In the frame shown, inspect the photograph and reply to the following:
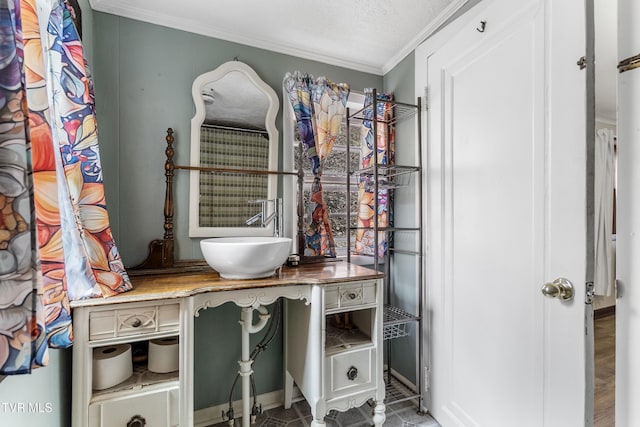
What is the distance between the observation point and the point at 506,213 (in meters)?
1.28

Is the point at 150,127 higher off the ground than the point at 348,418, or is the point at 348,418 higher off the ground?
the point at 150,127

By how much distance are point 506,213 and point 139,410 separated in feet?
5.43

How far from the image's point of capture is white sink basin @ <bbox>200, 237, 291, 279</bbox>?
133 cm

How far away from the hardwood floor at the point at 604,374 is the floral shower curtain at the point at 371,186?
1217mm

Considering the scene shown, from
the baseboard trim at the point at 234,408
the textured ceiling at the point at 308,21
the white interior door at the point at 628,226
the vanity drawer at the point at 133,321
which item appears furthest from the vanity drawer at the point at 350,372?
the textured ceiling at the point at 308,21

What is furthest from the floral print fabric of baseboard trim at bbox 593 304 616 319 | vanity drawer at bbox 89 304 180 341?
baseboard trim at bbox 593 304 616 319

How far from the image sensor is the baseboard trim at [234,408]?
1.74 meters

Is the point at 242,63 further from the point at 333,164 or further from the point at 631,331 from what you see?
the point at 631,331

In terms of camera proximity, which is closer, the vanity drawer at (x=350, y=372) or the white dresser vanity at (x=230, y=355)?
the white dresser vanity at (x=230, y=355)

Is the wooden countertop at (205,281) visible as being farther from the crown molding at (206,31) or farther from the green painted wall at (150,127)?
the crown molding at (206,31)

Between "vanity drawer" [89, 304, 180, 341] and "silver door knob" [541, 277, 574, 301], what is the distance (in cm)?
136

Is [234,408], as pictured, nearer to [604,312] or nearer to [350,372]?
[350,372]

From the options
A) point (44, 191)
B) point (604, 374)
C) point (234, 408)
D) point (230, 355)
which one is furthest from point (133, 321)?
point (604, 374)

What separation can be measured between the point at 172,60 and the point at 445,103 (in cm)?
152
